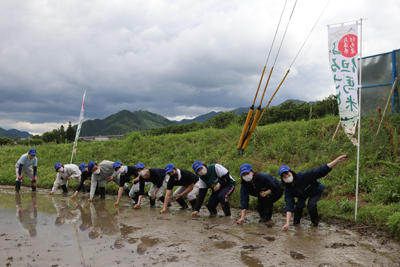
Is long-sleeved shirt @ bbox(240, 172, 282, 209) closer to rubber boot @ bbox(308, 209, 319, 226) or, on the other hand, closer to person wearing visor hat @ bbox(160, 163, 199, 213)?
rubber boot @ bbox(308, 209, 319, 226)

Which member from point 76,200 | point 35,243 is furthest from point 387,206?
point 76,200

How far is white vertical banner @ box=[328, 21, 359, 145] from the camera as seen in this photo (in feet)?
21.5

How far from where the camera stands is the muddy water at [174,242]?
4.38 meters

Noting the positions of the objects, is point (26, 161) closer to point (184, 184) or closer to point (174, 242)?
point (184, 184)

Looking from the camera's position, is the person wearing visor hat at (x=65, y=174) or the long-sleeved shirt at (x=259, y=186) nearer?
the long-sleeved shirt at (x=259, y=186)

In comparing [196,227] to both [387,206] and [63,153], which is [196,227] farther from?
[63,153]

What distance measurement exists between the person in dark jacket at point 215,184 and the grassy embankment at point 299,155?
118cm

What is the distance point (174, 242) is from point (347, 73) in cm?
488

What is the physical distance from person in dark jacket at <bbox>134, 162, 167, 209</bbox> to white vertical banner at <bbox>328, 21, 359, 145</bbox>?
15.6 feet

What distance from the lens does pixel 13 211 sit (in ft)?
26.3

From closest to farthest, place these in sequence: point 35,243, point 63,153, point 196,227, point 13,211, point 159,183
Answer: point 35,243, point 196,227, point 13,211, point 159,183, point 63,153

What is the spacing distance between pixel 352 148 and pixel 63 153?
15.1 m

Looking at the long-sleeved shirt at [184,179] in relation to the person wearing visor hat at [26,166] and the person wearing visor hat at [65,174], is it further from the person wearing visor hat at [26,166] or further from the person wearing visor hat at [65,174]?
the person wearing visor hat at [26,166]

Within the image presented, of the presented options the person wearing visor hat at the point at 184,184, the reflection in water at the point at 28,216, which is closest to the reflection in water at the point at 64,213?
the reflection in water at the point at 28,216
